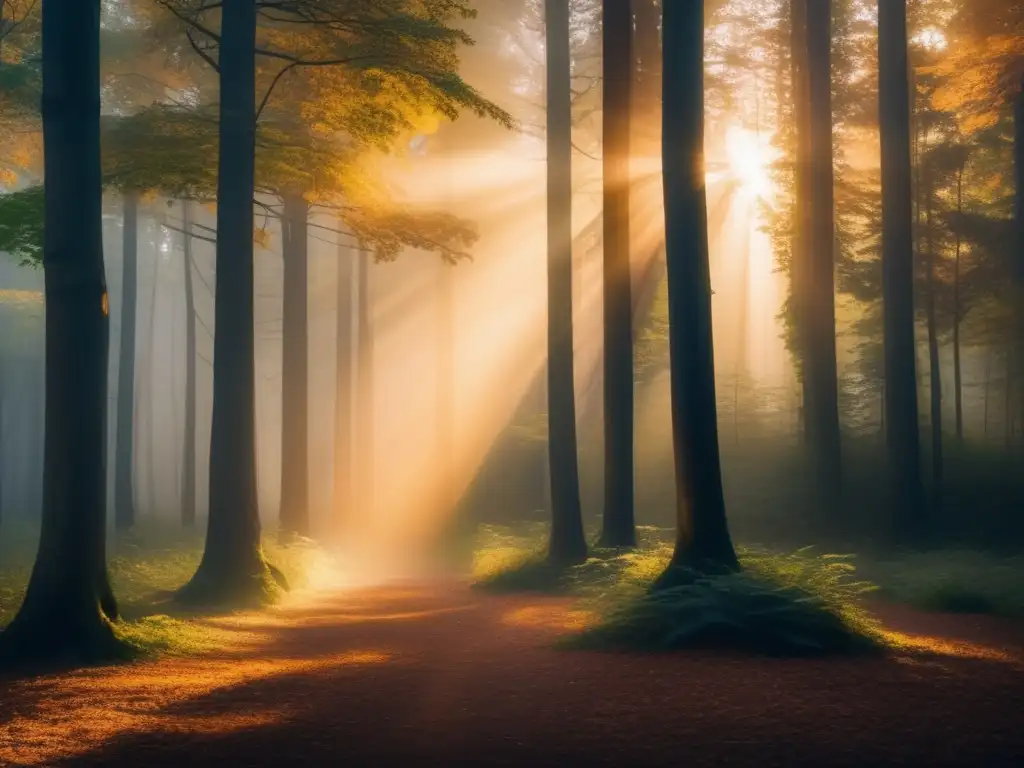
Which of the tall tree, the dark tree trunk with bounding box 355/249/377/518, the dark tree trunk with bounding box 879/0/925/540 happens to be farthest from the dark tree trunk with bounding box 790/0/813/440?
Result: the dark tree trunk with bounding box 355/249/377/518

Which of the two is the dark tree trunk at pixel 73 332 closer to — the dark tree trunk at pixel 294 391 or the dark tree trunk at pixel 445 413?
the dark tree trunk at pixel 294 391

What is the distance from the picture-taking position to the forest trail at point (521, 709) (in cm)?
552

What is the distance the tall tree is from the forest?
0.26 feet

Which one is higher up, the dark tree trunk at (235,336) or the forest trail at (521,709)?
the dark tree trunk at (235,336)

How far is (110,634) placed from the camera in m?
9.22

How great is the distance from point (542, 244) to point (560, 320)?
2282 centimetres

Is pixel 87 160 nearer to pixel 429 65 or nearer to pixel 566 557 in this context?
pixel 429 65

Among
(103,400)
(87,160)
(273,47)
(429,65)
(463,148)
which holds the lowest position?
(103,400)

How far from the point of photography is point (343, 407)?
35.8 m

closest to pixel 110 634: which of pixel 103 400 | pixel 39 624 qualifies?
pixel 39 624

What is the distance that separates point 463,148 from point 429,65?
16.1m

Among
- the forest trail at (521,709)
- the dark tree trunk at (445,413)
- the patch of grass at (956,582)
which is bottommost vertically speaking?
the patch of grass at (956,582)

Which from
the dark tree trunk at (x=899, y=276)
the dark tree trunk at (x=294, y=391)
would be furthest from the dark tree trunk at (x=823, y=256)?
the dark tree trunk at (x=294, y=391)

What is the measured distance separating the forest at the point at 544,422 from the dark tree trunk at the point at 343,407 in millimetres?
152
